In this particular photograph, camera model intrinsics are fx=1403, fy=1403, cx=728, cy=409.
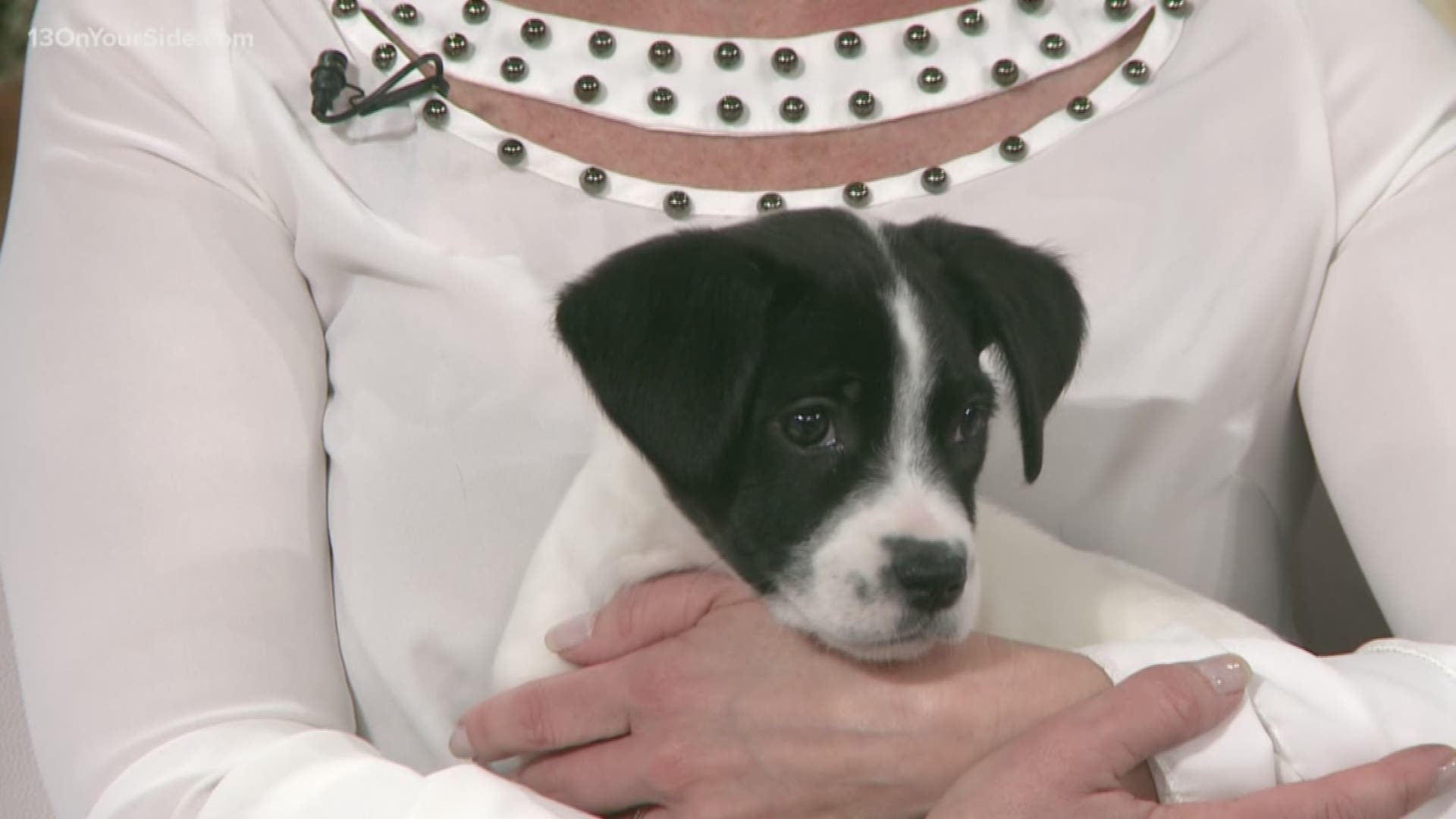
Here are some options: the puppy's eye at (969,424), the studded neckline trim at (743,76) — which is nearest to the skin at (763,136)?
the studded neckline trim at (743,76)

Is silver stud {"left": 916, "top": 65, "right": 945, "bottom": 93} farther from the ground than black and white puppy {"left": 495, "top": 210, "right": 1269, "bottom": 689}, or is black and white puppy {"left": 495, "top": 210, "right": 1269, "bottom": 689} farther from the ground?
silver stud {"left": 916, "top": 65, "right": 945, "bottom": 93}

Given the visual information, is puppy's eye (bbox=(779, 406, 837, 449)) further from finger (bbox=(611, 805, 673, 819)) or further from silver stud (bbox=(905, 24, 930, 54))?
silver stud (bbox=(905, 24, 930, 54))

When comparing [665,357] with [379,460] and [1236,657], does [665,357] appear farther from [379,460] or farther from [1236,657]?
[1236,657]

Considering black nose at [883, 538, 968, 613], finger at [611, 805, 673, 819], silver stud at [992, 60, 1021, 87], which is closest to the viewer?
black nose at [883, 538, 968, 613]

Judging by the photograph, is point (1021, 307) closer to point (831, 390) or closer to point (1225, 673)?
point (831, 390)

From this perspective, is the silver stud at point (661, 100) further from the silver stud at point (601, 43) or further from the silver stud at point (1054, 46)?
the silver stud at point (1054, 46)

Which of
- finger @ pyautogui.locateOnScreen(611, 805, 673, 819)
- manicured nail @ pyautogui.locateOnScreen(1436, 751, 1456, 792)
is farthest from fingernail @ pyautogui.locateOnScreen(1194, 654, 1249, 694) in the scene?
finger @ pyautogui.locateOnScreen(611, 805, 673, 819)
